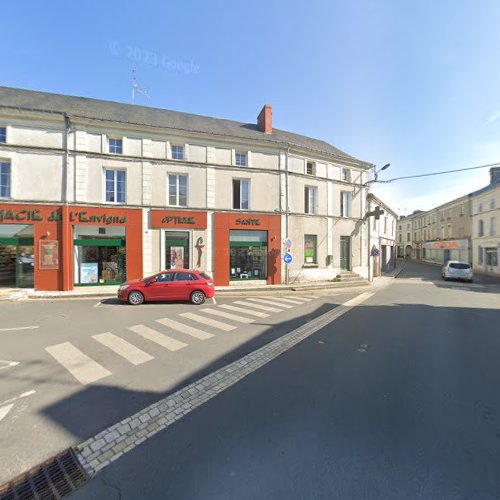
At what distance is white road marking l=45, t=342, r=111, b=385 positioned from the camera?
4016 millimetres

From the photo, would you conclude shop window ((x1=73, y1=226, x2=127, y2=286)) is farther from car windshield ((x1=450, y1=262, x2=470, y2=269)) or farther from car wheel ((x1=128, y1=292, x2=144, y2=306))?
car windshield ((x1=450, y1=262, x2=470, y2=269))

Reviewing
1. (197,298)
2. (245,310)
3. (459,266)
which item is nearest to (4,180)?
(197,298)

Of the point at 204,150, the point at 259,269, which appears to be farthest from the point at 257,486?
the point at 204,150

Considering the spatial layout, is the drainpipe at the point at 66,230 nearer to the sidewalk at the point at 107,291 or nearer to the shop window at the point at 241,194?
the sidewalk at the point at 107,291

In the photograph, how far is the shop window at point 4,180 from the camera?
12047mm

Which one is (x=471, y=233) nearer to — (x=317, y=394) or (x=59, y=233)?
(x=317, y=394)

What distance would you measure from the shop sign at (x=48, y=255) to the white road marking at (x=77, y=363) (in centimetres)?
905

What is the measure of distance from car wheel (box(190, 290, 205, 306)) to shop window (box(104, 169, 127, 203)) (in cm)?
726

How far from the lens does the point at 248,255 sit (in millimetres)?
15445

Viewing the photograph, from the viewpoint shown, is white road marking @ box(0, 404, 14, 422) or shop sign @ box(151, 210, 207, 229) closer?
white road marking @ box(0, 404, 14, 422)

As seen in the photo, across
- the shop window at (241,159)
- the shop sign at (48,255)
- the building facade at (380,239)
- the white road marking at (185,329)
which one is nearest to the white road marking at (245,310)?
the white road marking at (185,329)

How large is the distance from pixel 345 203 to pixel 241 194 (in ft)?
26.6

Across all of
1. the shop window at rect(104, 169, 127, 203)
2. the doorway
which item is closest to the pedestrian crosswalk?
the shop window at rect(104, 169, 127, 203)

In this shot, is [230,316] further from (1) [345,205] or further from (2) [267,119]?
(2) [267,119]
